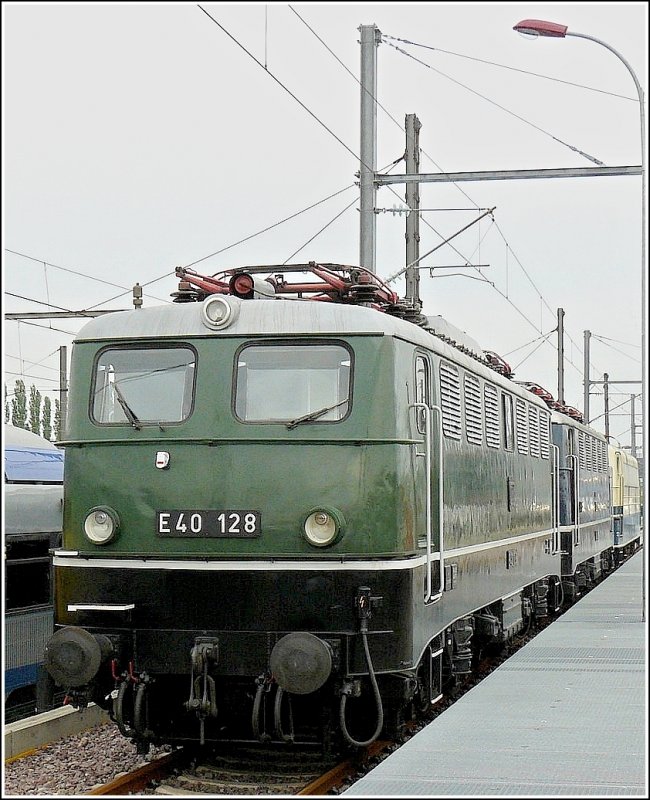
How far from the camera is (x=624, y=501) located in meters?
37.3

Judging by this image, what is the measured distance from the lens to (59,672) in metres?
8.53

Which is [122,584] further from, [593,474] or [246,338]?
[593,474]

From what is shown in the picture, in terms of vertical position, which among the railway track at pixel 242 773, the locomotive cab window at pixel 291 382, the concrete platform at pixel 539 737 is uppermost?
the locomotive cab window at pixel 291 382

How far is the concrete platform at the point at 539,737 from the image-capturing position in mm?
6766

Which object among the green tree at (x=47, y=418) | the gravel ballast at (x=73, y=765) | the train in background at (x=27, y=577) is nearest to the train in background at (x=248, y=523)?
the gravel ballast at (x=73, y=765)

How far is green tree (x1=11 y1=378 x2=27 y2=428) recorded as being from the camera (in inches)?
2302

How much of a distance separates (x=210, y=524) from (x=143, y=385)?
122cm

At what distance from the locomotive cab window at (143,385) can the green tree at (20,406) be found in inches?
1942

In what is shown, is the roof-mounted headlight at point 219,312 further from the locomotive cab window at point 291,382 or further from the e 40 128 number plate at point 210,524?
the e 40 128 number plate at point 210,524

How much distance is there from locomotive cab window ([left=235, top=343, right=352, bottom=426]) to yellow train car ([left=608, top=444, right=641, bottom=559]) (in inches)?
924

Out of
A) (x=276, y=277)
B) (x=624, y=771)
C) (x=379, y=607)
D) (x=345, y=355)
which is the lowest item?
(x=624, y=771)

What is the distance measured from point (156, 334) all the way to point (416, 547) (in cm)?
244

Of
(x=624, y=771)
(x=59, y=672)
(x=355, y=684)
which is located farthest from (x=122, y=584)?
(x=624, y=771)

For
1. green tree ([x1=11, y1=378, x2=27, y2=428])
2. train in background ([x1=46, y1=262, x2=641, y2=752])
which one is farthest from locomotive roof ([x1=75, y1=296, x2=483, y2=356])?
green tree ([x1=11, y1=378, x2=27, y2=428])
